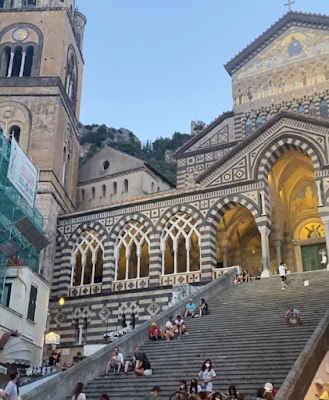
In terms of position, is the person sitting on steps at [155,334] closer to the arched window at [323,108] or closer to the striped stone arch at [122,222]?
the striped stone arch at [122,222]

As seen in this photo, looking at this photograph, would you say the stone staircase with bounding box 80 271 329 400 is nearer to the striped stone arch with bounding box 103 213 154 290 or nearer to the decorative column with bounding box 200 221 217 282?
the decorative column with bounding box 200 221 217 282

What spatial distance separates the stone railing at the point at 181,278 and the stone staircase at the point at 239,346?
5.90m

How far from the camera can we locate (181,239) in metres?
28.9

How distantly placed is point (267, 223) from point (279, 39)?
1599 centimetres

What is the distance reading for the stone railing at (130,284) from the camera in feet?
88.7

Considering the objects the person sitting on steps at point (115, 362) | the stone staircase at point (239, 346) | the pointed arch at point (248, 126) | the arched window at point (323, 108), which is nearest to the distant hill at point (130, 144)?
the pointed arch at point (248, 126)

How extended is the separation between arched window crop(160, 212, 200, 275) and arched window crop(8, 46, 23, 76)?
16.3 m

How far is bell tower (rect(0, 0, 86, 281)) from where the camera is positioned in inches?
1257

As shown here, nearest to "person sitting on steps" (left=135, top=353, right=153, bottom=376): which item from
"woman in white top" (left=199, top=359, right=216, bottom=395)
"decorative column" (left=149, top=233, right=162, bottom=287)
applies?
"woman in white top" (left=199, top=359, right=216, bottom=395)

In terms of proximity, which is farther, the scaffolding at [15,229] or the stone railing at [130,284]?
the stone railing at [130,284]

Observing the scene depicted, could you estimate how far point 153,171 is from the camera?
39000 millimetres

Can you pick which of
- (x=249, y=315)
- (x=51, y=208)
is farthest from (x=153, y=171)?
(x=249, y=315)

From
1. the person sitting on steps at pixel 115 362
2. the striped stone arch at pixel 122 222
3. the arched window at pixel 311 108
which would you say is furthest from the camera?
the arched window at pixel 311 108

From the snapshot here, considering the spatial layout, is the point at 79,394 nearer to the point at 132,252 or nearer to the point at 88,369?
the point at 88,369
